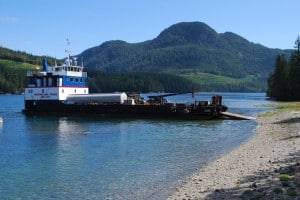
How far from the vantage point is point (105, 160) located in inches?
1153

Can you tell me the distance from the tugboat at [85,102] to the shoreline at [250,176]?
3547cm

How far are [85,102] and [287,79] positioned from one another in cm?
7180

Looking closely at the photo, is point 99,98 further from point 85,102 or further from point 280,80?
point 280,80

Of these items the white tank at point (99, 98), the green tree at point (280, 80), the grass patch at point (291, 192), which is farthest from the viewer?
the green tree at point (280, 80)

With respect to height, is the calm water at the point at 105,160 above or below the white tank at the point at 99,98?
below

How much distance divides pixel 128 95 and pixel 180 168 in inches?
2011

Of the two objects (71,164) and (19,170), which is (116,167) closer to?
(71,164)

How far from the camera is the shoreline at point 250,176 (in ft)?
51.9

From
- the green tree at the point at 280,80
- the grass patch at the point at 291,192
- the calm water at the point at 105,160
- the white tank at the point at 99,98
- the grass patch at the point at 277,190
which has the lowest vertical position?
the calm water at the point at 105,160

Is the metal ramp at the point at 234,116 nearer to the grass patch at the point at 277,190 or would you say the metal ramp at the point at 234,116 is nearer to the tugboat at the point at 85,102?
the tugboat at the point at 85,102

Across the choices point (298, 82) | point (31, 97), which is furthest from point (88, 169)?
point (298, 82)

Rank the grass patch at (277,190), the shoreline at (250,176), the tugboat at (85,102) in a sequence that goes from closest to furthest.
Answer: the grass patch at (277,190) < the shoreline at (250,176) < the tugboat at (85,102)

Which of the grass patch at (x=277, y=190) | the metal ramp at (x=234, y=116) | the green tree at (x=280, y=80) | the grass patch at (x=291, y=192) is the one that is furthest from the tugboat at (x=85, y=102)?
the green tree at (x=280, y=80)

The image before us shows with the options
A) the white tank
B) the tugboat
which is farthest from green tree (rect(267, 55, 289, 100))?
the white tank
